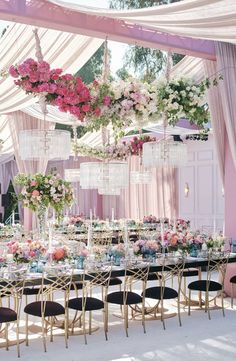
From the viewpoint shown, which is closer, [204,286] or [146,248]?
[204,286]

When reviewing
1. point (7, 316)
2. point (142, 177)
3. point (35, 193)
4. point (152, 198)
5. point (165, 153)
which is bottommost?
point (7, 316)

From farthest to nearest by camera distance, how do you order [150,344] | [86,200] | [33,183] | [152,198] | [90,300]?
[86,200]
[152,198]
[33,183]
[90,300]
[150,344]

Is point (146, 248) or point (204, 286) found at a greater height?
point (146, 248)

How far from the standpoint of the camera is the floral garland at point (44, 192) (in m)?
7.32

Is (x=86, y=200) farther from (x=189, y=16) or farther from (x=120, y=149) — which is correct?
(x=189, y=16)

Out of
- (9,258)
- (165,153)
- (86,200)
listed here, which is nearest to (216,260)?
(165,153)

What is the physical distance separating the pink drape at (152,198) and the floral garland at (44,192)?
6.44 meters

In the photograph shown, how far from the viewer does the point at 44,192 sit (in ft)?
24.1

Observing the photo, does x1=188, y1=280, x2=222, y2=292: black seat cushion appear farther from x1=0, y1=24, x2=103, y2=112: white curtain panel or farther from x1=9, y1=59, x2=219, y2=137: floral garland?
x1=0, y1=24, x2=103, y2=112: white curtain panel

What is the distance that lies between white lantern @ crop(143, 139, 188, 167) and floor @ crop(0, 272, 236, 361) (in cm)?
197

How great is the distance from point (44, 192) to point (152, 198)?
23.6 ft

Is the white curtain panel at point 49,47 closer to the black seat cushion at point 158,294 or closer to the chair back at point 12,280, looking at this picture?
the chair back at point 12,280

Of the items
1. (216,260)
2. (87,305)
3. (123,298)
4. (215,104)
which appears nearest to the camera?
(87,305)

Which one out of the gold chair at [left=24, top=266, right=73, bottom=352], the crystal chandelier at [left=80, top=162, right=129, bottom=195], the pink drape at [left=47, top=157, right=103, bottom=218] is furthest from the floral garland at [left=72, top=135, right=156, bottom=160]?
the pink drape at [left=47, top=157, right=103, bottom=218]
